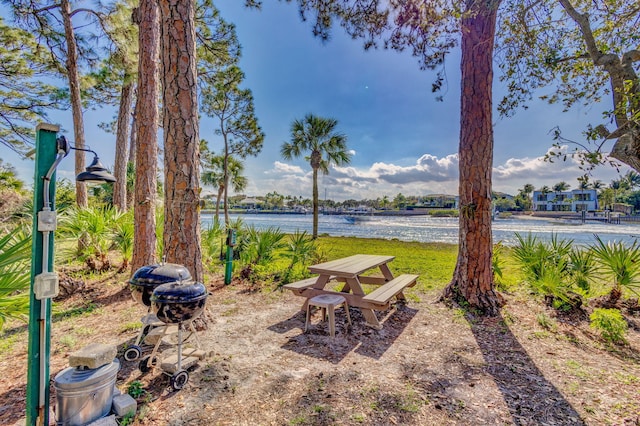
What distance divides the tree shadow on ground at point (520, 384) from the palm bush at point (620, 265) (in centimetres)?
199

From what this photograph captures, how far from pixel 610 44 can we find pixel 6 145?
18445 mm

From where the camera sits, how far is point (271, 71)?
987 centimetres

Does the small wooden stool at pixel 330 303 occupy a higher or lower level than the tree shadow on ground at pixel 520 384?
higher

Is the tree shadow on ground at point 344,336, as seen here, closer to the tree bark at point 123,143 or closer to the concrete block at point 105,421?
the concrete block at point 105,421

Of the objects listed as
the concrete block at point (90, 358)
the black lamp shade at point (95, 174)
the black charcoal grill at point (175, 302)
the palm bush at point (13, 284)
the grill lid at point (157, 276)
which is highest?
the black lamp shade at point (95, 174)

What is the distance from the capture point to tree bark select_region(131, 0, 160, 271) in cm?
513

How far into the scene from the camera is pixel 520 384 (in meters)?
2.54

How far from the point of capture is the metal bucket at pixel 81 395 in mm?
1683

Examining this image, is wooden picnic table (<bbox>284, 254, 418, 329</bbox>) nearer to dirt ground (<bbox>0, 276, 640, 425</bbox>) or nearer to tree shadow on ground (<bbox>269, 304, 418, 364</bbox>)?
tree shadow on ground (<bbox>269, 304, 418, 364</bbox>)

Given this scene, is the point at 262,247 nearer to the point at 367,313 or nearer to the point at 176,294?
the point at 367,313

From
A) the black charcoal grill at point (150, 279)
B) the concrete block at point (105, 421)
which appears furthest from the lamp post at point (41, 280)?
the black charcoal grill at point (150, 279)

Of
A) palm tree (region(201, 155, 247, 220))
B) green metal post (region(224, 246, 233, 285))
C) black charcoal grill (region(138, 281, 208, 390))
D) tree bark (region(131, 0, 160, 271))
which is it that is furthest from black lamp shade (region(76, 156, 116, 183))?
palm tree (region(201, 155, 247, 220))

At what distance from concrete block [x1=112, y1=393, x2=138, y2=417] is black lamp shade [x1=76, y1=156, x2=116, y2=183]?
163cm

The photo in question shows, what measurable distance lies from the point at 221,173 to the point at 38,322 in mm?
25198
